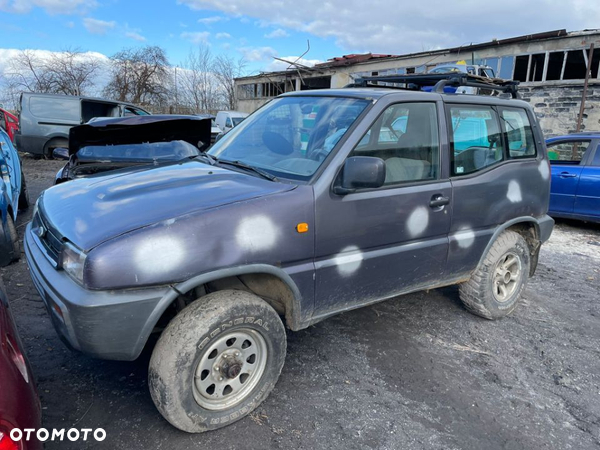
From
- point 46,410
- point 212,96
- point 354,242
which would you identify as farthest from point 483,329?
point 212,96

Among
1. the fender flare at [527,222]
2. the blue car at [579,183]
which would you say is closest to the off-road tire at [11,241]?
the fender flare at [527,222]

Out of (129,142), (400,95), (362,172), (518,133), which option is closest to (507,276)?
(518,133)

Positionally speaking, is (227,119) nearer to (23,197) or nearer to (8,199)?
(23,197)

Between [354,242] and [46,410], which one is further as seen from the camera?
[354,242]

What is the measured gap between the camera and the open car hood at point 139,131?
5.41 meters

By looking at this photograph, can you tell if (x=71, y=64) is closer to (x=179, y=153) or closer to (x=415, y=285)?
(x=179, y=153)

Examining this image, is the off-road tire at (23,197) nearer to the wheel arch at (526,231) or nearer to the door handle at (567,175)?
the wheel arch at (526,231)

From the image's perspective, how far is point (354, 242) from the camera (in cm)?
277

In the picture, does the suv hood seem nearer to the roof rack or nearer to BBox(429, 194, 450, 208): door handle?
BBox(429, 194, 450, 208): door handle

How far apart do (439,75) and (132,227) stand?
300 centimetres

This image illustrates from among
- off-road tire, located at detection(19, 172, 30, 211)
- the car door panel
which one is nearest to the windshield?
off-road tire, located at detection(19, 172, 30, 211)

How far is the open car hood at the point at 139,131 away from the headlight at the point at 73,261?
3621mm

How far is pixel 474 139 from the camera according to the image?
3539mm

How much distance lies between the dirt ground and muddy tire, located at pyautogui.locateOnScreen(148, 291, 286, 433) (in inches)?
5.6
